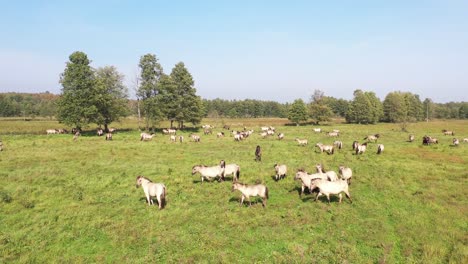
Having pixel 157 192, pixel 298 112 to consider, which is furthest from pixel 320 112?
pixel 157 192

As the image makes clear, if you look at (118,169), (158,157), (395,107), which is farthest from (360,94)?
(118,169)

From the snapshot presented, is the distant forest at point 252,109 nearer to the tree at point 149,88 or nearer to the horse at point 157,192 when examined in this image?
the tree at point 149,88

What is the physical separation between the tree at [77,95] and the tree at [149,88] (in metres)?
9.62

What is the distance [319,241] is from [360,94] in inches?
3892

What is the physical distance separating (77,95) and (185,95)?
20076 millimetres

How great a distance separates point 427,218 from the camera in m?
15.1

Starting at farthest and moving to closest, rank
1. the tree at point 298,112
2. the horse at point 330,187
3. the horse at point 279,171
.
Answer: the tree at point 298,112 → the horse at point 279,171 → the horse at point 330,187

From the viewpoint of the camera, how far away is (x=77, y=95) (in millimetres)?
52469

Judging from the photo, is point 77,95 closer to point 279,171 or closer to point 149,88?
point 149,88

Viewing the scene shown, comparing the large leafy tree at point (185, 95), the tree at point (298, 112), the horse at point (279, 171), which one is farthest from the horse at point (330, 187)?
the tree at point (298, 112)

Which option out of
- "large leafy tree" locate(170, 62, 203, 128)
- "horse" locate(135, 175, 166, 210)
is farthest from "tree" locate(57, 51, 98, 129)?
"horse" locate(135, 175, 166, 210)

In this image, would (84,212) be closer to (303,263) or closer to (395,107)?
(303,263)

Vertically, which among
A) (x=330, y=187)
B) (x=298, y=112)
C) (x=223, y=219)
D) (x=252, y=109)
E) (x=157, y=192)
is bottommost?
(x=223, y=219)

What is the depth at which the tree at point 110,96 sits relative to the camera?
178ft
